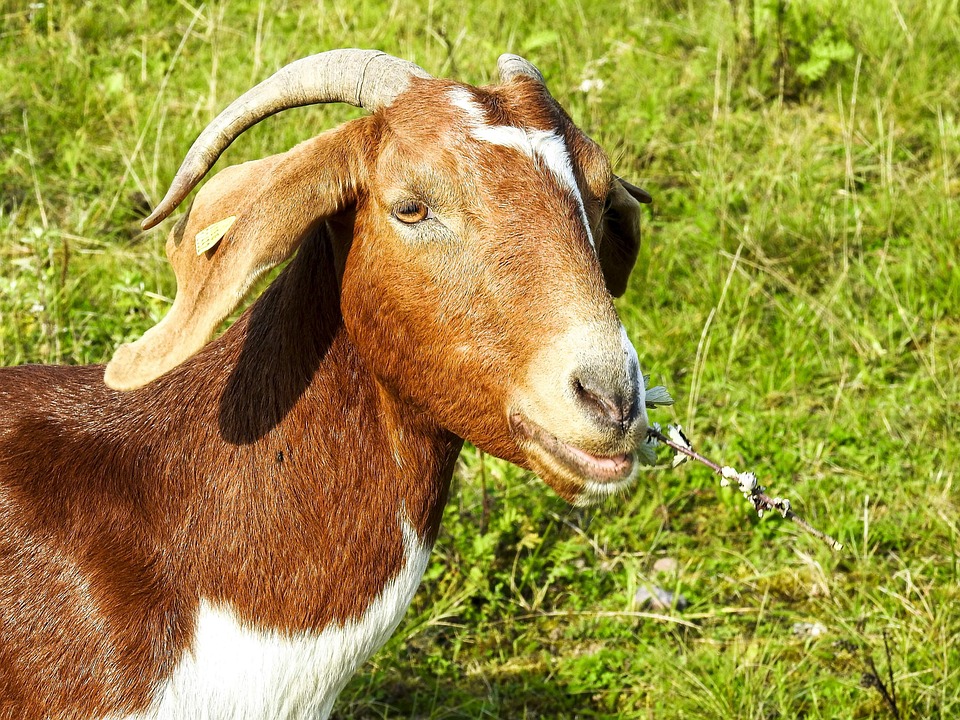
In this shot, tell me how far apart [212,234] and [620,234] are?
1.19m

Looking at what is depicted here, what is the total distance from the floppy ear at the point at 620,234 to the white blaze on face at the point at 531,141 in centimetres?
49

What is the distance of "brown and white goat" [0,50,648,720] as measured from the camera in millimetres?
2650

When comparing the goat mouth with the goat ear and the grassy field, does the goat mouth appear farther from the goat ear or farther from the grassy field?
the grassy field

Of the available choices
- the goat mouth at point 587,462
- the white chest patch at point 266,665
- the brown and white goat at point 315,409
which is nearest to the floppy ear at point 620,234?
the brown and white goat at point 315,409

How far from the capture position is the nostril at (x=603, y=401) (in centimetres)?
251

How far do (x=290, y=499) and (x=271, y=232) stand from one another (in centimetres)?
62

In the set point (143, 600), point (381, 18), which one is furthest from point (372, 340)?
point (381, 18)

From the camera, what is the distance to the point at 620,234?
3.43 m

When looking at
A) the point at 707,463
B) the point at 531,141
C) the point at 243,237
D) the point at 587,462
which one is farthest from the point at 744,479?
the point at 243,237

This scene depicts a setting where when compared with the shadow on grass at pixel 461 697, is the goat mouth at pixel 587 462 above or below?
above

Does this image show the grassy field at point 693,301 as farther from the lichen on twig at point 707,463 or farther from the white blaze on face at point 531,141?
the white blaze on face at point 531,141

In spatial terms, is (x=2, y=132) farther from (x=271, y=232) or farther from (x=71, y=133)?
(x=271, y=232)

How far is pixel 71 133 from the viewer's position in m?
6.24

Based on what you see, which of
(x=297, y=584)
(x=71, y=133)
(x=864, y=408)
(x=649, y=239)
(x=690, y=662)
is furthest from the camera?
(x=71, y=133)
